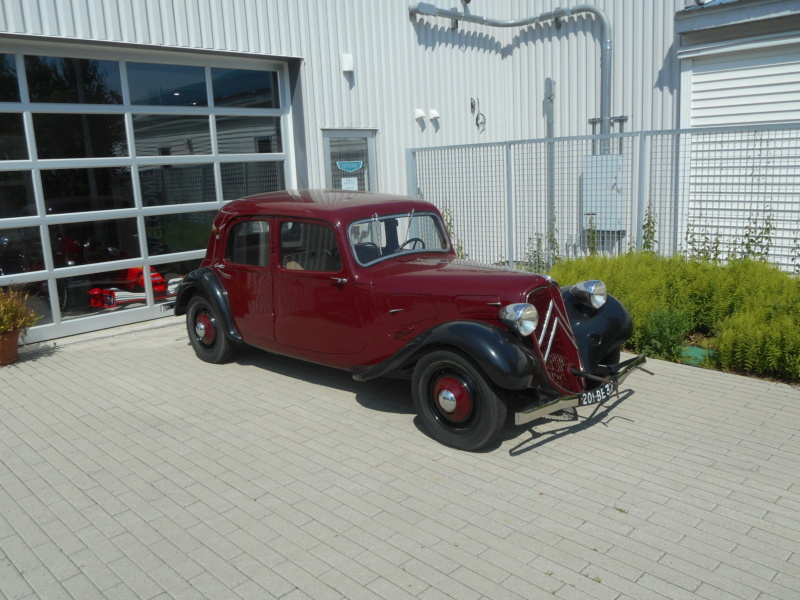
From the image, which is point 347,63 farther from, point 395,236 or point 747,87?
point 747,87

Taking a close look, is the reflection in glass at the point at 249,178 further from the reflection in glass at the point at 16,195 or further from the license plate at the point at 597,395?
the license plate at the point at 597,395

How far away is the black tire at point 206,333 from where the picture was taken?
677 cm

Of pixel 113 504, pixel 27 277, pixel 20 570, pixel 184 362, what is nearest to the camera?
pixel 20 570

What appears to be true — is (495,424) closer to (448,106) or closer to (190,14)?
(190,14)

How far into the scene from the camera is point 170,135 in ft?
29.1

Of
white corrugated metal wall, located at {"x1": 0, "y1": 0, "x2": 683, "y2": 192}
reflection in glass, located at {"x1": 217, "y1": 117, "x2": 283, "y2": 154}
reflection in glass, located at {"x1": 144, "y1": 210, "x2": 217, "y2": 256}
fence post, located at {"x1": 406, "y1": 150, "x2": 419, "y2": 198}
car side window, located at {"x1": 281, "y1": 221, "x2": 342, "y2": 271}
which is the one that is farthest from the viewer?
fence post, located at {"x1": 406, "y1": 150, "x2": 419, "y2": 198}

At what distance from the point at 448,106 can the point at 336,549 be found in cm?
994

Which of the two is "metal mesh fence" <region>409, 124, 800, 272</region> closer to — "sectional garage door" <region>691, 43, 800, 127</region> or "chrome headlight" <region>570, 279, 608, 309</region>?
"sectional garage door" <region>691, 43, 800, 127</region>

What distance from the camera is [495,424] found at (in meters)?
4.50

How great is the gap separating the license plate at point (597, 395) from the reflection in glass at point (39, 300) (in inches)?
239

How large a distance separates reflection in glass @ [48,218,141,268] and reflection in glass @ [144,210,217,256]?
0.81ft

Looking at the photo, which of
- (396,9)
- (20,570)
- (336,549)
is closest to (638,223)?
(396,9)

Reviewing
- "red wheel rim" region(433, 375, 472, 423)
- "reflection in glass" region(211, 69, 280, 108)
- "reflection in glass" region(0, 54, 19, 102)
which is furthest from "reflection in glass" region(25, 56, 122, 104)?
"red wheel rim" region(433, 375, 472, 423)

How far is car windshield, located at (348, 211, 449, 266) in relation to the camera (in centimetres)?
555
